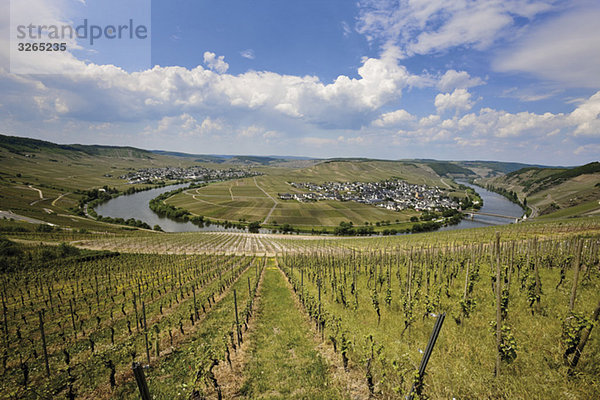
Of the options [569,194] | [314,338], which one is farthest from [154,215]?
[569,194]

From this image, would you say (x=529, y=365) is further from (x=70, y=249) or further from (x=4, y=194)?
(x=4, y=194)

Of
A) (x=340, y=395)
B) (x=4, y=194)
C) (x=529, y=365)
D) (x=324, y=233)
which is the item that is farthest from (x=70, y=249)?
(x=4, y=194)

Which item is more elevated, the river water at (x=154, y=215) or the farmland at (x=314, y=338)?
the farmland at (x=314, y=338)

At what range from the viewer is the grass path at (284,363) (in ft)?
26.5

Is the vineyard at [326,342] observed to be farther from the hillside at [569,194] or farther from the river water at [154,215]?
the hillside at [569,194]

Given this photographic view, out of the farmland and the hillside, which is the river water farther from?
the farmland

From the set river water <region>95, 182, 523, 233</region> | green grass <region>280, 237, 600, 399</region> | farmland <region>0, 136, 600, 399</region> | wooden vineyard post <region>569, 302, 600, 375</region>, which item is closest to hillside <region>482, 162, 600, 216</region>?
river water <region>95, 182, 523, 233</region>

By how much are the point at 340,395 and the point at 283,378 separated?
2.46 m

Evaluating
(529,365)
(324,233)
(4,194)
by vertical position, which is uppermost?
(529,365)

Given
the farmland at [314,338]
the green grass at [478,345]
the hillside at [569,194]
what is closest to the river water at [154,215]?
the hillside at [569,194]

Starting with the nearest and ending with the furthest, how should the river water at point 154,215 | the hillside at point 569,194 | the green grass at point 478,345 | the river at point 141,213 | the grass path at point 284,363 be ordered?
the green grass at point 478,345, the grass path at point 284,363, the river at point 141,213, the river water at point 154,215, the hillside at point 569,194

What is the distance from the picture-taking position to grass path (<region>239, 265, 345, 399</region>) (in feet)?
26.5

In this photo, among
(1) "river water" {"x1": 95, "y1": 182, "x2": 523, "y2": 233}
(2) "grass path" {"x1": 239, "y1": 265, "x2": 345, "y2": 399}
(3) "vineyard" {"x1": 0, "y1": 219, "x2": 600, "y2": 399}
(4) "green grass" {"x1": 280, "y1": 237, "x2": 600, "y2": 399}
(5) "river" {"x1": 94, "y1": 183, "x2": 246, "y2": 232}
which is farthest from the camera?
(1) "river water" {"x1": 95, "y1": 182, "x2": 523, "y2": 233}

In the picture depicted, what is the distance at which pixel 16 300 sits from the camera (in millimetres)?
17500
